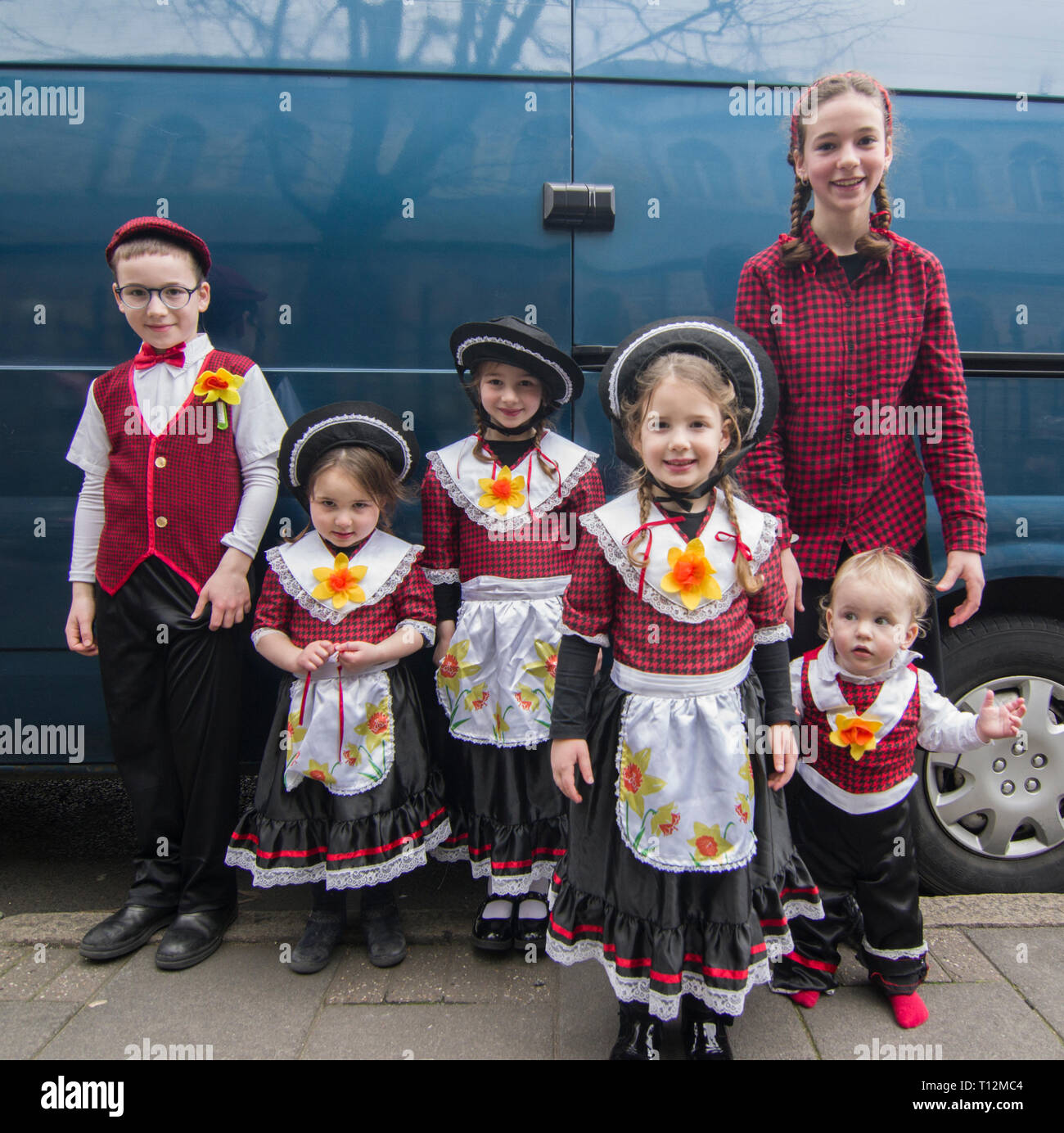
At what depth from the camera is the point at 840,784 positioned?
1.99 m

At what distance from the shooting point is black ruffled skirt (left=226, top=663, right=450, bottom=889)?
6.91 feet

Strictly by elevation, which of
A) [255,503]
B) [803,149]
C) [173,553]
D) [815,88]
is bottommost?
[173,553]

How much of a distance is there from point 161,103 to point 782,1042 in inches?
107

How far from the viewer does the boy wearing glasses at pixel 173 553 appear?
7.08 ft

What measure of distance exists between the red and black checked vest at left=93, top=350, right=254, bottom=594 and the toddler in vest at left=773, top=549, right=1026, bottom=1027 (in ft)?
5.04

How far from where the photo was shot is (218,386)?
7.05ft

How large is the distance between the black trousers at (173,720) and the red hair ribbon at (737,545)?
1.31 meters
